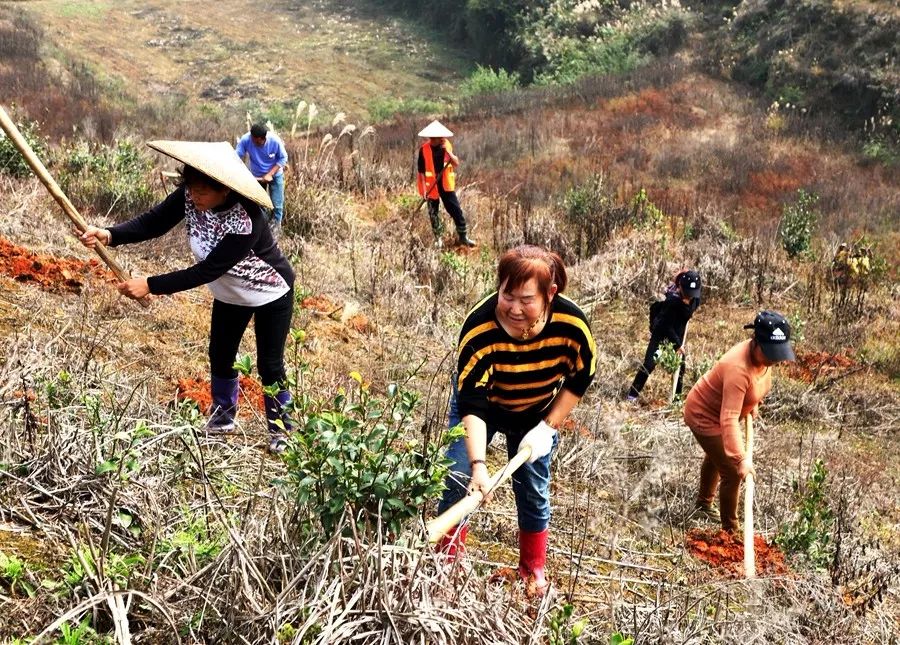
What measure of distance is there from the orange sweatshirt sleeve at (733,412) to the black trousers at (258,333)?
2.05m

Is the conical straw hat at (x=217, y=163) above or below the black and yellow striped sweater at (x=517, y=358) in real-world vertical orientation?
above

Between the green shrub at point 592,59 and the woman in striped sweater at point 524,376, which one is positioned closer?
the woman in striped sweater at point 524,376

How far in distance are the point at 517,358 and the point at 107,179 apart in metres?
6.69

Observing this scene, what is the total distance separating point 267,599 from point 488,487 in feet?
2.56

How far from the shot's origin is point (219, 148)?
3.25 meters

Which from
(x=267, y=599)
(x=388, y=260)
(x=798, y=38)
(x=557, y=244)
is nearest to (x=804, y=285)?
(x=557, y=244)

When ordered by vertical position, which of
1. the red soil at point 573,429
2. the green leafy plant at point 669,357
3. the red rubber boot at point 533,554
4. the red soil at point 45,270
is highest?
the red soil at point 45,270

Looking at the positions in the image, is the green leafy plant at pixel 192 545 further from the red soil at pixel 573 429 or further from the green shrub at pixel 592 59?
the green shrub at pixel 592 59

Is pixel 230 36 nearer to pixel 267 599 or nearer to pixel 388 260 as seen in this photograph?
pixel 388 260

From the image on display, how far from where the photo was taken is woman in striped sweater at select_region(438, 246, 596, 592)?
2561mm

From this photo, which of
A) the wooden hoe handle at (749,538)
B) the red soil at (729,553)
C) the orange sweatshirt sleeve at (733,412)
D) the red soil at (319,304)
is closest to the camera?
the wooden hoe handle at (749,538)

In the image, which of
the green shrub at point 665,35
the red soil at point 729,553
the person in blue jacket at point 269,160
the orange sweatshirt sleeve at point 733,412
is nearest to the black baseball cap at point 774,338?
the orange sweatshirt sleeve at point 733,412

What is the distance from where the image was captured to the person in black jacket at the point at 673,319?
5.69 m

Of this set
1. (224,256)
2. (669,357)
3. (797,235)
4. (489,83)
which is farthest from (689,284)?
(489,83)
